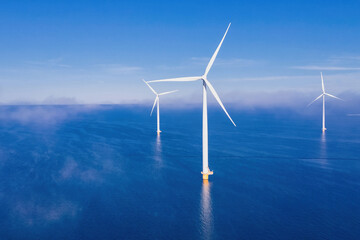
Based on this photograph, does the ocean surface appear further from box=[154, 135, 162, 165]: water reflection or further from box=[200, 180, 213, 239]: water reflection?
box=[154, 135, 162, 165]: water reflection

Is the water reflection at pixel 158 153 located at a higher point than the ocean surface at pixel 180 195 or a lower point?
higher

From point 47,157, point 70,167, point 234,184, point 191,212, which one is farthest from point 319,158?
point 47,157

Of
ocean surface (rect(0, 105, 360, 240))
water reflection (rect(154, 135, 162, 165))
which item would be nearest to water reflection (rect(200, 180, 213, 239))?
ocean surface (rect(0, 105, 360, 240))

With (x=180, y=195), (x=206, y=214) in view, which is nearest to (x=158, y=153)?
(x=180, y=195)

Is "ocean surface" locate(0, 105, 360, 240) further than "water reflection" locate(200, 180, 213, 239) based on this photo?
Yes

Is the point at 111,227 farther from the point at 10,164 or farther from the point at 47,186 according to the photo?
the point at 10,164

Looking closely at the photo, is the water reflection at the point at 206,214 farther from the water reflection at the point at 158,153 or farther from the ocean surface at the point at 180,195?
the water reflection at the point at 158,153

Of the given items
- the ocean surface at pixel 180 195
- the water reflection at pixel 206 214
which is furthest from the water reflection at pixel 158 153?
the water reflection at pixel 206 214

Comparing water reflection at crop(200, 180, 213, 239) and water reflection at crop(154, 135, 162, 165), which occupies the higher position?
water reflection at crop(154, 135, 162, 165)
